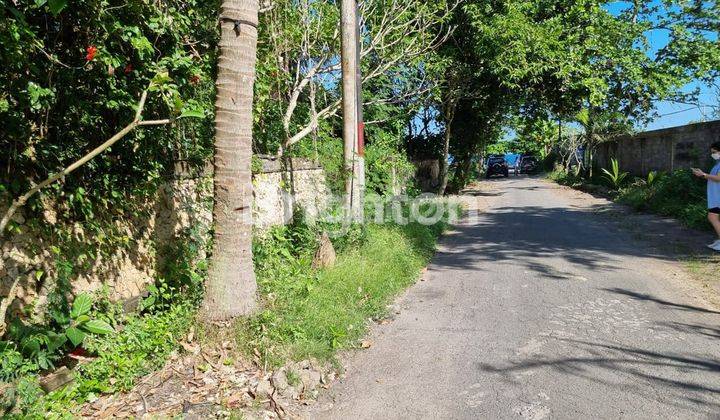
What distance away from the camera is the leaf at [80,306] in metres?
3.59

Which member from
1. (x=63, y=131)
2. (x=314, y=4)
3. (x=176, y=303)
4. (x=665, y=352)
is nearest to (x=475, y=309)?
(x=665, y=352)

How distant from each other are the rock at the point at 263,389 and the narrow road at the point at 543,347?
0.38 metres

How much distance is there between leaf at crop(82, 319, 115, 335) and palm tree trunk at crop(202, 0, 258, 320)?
751 mm

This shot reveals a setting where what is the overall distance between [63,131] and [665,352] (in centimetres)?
531

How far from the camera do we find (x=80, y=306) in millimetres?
3639

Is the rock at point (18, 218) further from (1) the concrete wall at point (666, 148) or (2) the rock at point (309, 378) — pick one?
(1) the concrete wall at point (666, 148)

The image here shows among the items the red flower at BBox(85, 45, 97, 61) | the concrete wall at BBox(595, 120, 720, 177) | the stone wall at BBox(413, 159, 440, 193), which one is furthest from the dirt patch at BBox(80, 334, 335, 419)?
the stone wall at BBox(413, 159, 440, 193)

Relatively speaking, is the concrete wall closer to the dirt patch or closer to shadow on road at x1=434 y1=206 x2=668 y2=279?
shadow on road at x1=434 y1=206 x2=668 y2=279

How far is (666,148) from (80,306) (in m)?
16.3


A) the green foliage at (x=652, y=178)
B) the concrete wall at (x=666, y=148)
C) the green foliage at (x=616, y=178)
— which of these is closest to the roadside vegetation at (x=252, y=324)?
the concrete wall at (x=666, y=148)

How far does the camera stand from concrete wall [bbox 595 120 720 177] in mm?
12211

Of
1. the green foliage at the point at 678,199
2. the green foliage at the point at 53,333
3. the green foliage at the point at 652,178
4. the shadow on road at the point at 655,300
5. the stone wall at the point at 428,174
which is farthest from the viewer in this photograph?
the stone wall at the point at 428,174

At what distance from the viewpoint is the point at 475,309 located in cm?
539

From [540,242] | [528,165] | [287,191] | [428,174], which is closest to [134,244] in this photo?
[287,191]
